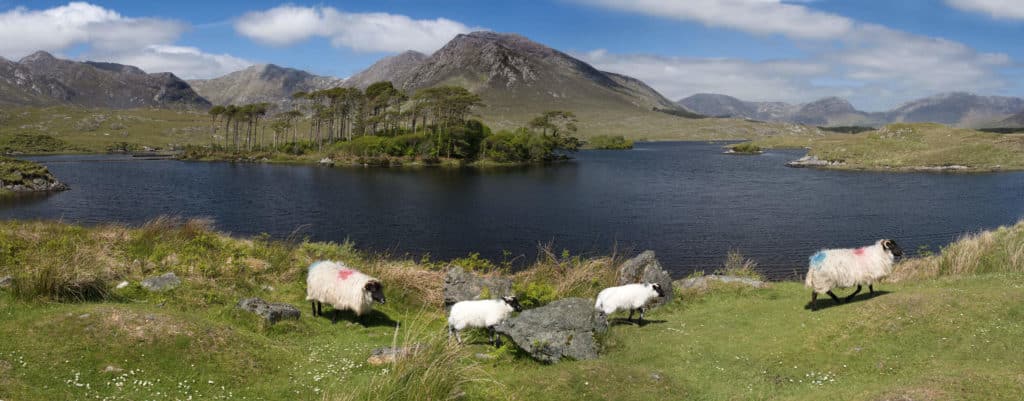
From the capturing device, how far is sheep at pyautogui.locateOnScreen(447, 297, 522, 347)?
14.1 meters

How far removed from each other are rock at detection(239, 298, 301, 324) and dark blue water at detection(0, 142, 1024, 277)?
19.6 metres

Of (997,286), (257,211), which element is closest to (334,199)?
(257,211)

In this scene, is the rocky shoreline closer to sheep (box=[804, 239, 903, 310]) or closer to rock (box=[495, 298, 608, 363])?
rock (box=[495, 298, 608, 363])

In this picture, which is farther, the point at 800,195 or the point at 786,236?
the point at 800,195

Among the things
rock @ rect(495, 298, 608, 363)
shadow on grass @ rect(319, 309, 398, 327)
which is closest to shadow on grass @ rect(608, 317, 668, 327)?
rock @ rect(495, 298, 608, 363)

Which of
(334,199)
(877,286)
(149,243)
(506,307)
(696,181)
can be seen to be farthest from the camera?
(696,181)

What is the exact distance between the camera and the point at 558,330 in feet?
43.4

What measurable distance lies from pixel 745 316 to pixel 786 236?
2869 centimetres

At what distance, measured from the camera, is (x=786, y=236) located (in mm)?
40625

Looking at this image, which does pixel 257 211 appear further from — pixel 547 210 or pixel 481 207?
pixel 547 210

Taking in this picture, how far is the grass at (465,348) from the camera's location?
9.03m

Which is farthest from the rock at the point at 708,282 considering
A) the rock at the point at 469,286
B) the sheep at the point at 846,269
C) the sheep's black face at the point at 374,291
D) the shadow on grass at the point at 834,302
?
the sheep's black face at the point at 374,291

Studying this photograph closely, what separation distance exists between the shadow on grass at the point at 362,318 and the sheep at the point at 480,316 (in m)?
3.12

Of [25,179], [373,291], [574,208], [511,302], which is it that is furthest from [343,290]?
[25,179]
